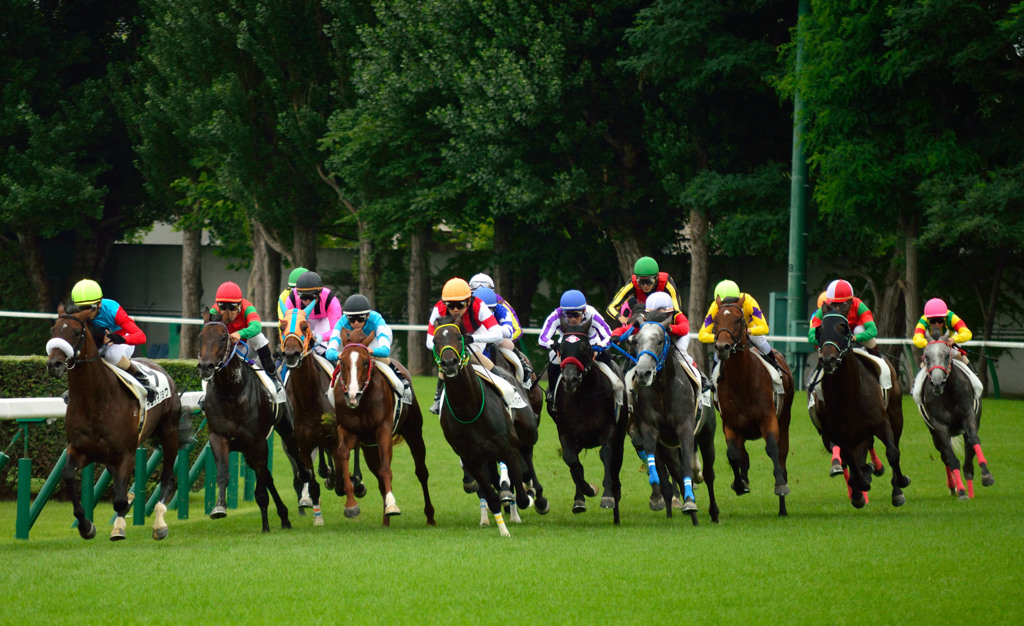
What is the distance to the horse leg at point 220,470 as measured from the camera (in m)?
11.6

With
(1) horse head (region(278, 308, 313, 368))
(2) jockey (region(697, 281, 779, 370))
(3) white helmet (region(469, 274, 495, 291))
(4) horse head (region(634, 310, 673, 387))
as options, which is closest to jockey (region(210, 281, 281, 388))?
(1) horse head (region(278, 308, 313, 368))

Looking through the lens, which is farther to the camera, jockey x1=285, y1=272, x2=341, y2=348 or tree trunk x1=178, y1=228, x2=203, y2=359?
tree trunk x1=178, y1=228, x2=203, y2=359

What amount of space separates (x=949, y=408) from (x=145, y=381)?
27.9 feet

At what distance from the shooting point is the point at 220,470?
11.9 metres

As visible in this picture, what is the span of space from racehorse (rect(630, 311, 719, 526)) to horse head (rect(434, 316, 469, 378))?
65.9 inches

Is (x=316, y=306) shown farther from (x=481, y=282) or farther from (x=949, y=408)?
(x=949, y=408)

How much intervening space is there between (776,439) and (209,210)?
31.4 meters

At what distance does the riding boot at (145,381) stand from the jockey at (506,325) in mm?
3197

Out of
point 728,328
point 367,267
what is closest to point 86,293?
point 728,328

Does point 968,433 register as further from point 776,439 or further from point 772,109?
point 772,109

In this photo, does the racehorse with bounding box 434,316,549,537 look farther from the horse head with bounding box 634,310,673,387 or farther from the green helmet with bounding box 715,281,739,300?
the green helmet with bounding box 715,281,739,300

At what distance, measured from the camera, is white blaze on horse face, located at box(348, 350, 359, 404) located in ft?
38.6

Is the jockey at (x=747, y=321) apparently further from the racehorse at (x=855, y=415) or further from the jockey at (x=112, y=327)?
the jockey at (x=112, y=327)

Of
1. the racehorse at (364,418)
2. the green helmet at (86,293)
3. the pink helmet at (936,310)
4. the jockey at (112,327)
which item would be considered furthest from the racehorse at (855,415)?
the green helmet at (86,293)
